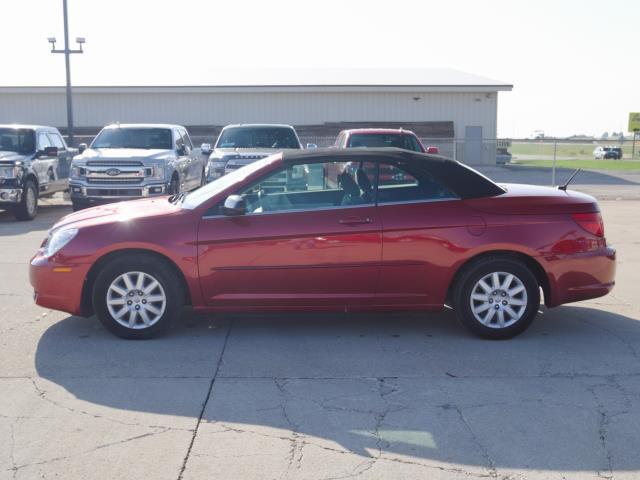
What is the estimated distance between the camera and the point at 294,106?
1389 inches

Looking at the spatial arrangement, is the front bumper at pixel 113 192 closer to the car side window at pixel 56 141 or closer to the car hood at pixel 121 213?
the car side window at pixel 56 141

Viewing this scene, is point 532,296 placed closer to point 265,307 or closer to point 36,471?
point 265,307

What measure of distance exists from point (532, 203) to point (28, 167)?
11640 mm

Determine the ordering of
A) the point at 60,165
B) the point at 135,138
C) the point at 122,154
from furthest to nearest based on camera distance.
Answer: the point at 60,165 → the point at 135,138 → the point at 122,154

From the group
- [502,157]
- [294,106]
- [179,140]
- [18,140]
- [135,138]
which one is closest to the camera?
[18,140]

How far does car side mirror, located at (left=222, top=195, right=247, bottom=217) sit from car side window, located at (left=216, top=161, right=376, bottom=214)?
0.45ft

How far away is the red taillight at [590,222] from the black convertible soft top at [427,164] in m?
0.69

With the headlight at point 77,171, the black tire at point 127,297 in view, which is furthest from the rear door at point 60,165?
the black tire at point 127,297

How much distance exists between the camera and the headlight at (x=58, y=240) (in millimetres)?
6641

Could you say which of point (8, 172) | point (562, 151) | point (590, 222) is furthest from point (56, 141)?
point (562, 151)

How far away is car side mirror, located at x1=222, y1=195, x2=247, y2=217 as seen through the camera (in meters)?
6.43

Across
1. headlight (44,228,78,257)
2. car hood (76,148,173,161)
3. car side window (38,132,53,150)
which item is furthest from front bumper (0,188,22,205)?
headlight (44,228,78,257)

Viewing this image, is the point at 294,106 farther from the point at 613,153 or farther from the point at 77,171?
the point at 613,153

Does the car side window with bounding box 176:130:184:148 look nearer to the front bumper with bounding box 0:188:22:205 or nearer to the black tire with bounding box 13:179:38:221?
the black tire with bounding box 13:179:38:221
